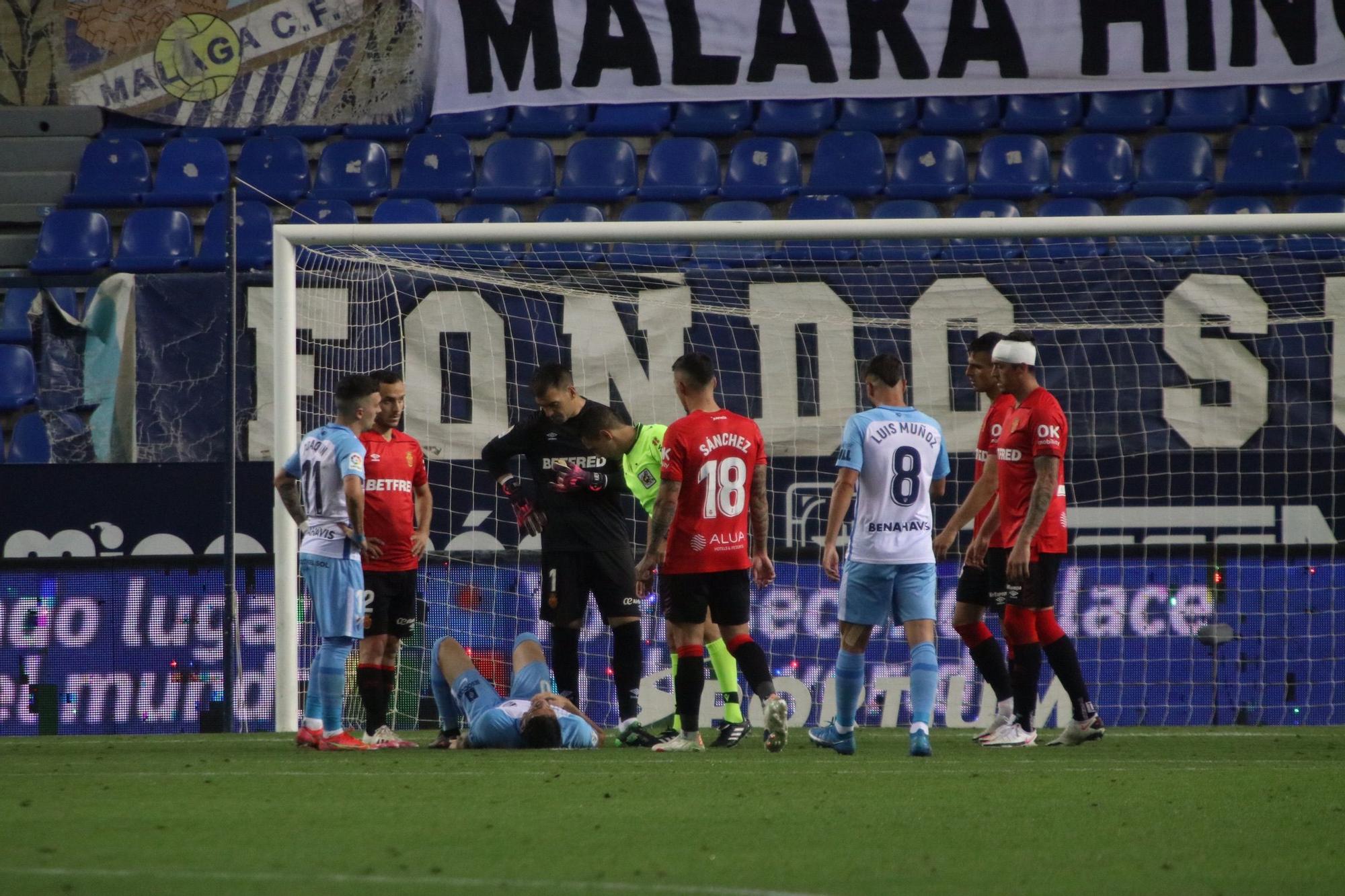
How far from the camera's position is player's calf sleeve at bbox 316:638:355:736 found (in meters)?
7.18

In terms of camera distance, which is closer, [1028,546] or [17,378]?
[1028,546]

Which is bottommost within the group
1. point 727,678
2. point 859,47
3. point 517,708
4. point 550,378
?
point 517,708

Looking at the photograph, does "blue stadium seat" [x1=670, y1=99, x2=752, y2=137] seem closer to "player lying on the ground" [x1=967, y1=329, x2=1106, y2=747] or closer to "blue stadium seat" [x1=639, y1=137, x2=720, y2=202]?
"blue stadium seat" [x1=639, y1=137, x2=720, y2=202]

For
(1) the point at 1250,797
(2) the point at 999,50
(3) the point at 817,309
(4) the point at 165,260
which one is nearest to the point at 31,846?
(1) the point at 1250,797

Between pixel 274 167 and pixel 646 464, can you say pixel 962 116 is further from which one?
pixel 646 464

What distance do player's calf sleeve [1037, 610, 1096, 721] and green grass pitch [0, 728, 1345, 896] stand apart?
244 millimetres

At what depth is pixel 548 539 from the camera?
780 centimetres

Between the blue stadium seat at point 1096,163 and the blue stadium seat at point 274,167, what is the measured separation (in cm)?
623

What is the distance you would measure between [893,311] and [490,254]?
272cm

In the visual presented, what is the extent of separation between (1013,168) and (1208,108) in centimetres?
174

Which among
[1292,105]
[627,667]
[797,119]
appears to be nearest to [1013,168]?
[797,119]

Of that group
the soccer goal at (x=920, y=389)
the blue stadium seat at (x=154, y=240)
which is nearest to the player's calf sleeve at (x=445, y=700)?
the soccer goal at (x=920, y=389)

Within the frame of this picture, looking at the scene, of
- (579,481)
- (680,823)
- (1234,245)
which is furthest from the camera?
(1234,245)

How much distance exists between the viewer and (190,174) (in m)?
13.9
